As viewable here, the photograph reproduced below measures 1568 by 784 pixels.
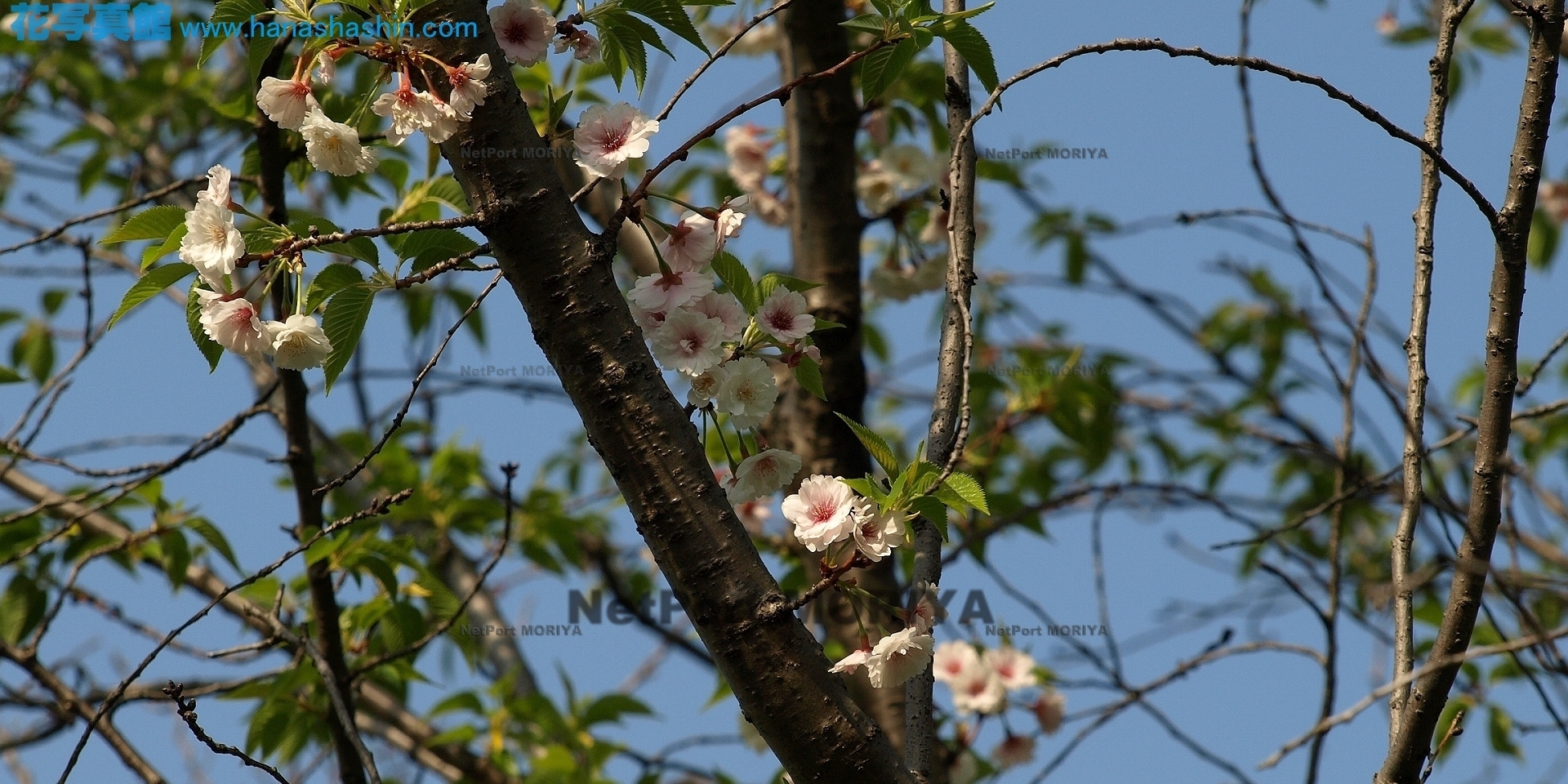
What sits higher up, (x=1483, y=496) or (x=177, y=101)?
(x=177, y=101)

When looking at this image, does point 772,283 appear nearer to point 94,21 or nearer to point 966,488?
point 966,488

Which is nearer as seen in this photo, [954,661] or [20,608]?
[20,608]

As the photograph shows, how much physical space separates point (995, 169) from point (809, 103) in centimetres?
63

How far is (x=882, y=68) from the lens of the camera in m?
1.62

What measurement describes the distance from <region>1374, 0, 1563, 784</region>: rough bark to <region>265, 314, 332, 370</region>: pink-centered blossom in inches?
48.5

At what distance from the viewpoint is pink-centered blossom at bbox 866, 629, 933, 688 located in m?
1.40

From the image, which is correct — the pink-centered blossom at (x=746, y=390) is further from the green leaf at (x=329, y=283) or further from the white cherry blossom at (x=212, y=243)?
the white cherry blossom at (x=212, y=243)

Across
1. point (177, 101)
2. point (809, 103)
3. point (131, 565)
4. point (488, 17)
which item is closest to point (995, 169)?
point (809, 103)

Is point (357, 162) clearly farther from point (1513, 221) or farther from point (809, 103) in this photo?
point (809, 103)

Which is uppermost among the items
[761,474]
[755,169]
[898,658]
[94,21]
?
[94,21]

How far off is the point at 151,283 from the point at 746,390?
69 centimetres

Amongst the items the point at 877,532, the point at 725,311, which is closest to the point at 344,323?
the point at 725,311

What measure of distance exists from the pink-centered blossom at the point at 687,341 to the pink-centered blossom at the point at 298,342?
1.20ft

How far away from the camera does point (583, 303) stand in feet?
4.33
